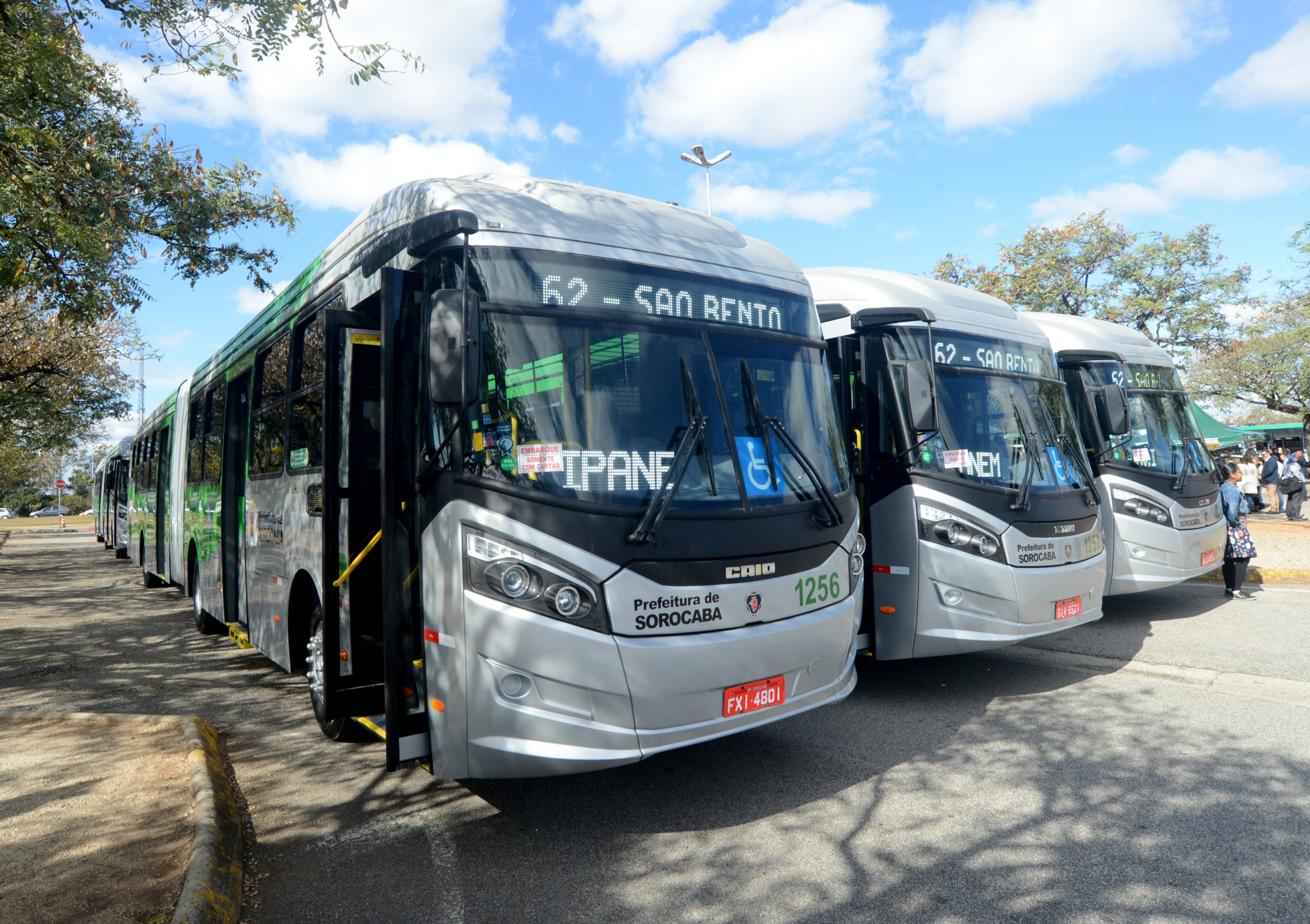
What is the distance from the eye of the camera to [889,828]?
4.08m

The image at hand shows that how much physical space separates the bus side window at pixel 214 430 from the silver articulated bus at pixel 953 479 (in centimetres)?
600

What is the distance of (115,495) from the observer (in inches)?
860

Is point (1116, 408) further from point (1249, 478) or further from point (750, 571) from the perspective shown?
point (1249, 478)

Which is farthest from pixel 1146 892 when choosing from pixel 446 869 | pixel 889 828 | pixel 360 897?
pixel 360 897

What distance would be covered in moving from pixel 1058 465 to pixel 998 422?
707 millimetres

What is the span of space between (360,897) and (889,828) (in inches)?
96.4

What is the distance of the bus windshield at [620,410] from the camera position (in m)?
3.86

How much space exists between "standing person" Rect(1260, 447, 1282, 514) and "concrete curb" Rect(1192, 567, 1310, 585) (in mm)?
12227

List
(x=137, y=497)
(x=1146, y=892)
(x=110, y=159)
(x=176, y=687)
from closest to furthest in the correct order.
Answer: (x=1146, y=892)
(x=176, y=687)
(x=110, y=159)
(x=137, y=497)

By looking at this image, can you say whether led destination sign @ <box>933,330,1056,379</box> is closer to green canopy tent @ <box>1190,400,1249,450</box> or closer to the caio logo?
the caio logo

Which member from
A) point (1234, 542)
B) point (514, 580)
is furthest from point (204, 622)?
point (1234, 542)

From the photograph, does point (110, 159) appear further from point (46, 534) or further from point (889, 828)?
point (46, 534)

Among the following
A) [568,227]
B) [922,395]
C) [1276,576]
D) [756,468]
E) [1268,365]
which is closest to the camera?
[568,227]

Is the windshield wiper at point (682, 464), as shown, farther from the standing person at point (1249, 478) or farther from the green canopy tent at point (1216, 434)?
the green canopy tent at point (1216, 434)
